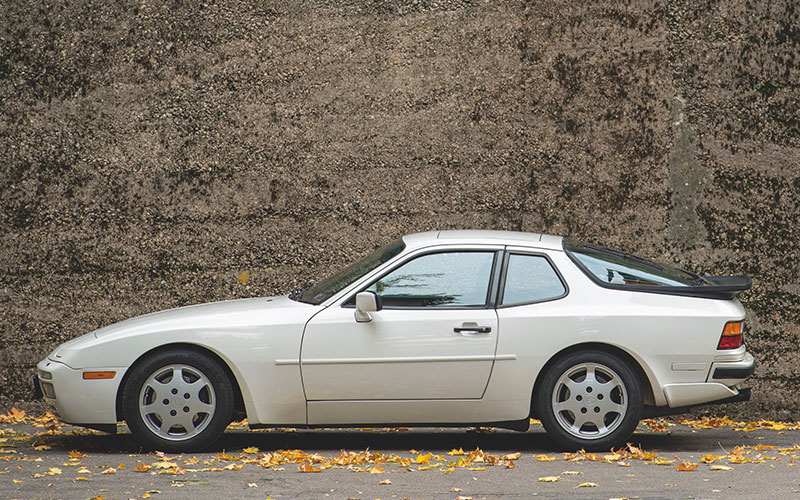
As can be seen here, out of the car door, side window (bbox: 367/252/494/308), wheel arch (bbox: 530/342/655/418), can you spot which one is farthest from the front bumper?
wheel arch (bbox: 530/342/655/418)

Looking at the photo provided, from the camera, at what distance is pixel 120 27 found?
938 cm

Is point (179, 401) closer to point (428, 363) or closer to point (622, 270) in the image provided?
point (428, 363)

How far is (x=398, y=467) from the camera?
20.2 ft

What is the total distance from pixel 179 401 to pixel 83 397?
2.12ft

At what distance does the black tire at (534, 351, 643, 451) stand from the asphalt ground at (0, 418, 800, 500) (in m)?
0.13

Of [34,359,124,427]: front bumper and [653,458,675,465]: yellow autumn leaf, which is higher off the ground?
[34,359,124,427]: front bumper

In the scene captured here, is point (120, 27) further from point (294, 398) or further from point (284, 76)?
point (294, 398)

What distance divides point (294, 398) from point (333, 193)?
3063 mm

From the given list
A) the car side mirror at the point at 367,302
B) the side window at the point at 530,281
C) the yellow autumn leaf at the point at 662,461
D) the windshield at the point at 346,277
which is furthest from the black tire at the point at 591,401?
the windshield at the point at 346,277

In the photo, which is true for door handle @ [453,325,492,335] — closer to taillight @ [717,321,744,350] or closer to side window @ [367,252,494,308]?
side window @ [367,252,494,308]

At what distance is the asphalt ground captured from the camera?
541 cm

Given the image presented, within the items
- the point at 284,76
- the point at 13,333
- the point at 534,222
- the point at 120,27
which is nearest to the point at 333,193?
the point at 284,76

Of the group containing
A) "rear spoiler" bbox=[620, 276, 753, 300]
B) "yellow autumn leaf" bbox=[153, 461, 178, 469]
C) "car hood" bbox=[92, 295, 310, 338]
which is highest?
"rear spoiler" bbox=[620, 276, 753, 300]

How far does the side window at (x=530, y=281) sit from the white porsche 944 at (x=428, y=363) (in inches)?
0.6
